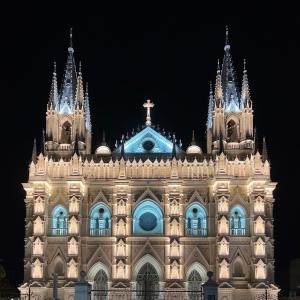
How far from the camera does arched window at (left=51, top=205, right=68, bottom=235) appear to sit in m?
59.7

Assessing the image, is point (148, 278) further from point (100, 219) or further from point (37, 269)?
point (37, 269)

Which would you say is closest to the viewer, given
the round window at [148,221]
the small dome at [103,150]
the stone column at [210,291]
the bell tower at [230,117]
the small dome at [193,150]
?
the stone column at [210,291]

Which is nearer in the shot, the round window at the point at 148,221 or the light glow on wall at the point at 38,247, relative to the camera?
the light glow on wall at the point at 38,247

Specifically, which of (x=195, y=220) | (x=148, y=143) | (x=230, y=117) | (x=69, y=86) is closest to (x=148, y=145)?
(x=148, y=143)

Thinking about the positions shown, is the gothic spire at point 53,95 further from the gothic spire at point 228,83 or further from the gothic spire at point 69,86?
the gothic spire at point 228,83

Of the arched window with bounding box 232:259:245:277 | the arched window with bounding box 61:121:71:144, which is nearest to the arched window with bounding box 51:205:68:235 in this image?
the arched window with bounding box 61:121:71:144

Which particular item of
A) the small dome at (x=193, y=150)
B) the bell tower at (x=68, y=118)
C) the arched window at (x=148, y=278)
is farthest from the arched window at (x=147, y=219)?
the bell tower at (x=68, y=118)

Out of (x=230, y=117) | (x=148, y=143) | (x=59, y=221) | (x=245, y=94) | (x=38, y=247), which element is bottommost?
(x=38, y=247)

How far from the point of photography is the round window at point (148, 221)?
198 ft

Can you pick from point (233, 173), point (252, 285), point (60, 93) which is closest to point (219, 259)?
point (252, 285)

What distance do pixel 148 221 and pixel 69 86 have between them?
12870mm

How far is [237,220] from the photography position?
196 ft

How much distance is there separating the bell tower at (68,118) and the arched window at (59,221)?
4594 millimetres

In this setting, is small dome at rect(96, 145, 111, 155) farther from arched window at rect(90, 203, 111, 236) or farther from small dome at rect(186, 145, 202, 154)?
small dome at rect(186, 145, 202, 154)
